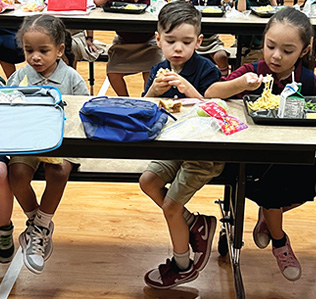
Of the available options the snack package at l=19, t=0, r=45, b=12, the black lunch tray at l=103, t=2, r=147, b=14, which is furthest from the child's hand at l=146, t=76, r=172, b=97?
the snack package at l=19, t=0, r=45, b=12

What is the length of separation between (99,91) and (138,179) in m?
2.65

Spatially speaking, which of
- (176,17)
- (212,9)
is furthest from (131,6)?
(176,17)

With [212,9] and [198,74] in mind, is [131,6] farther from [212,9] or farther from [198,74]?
[198,74]

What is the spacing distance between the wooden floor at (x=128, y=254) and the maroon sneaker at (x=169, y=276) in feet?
0.14

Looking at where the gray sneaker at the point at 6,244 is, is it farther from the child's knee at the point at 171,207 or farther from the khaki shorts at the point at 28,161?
the child's knee at the point at 171,207

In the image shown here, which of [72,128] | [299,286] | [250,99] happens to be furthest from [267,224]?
[72,128]

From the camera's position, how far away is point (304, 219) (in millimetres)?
2844

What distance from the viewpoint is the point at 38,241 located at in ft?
7.20

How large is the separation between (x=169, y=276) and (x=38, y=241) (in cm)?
51

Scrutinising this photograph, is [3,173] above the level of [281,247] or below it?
above

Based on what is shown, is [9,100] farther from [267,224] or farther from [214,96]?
[267,224]

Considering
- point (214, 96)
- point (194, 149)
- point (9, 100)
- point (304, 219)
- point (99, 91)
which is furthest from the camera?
point (99, 91)

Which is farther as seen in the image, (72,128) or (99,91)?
(99,91)

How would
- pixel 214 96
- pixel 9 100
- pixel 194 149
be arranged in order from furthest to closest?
pixel 214 96
pixel 9 100
pixel 194 149
